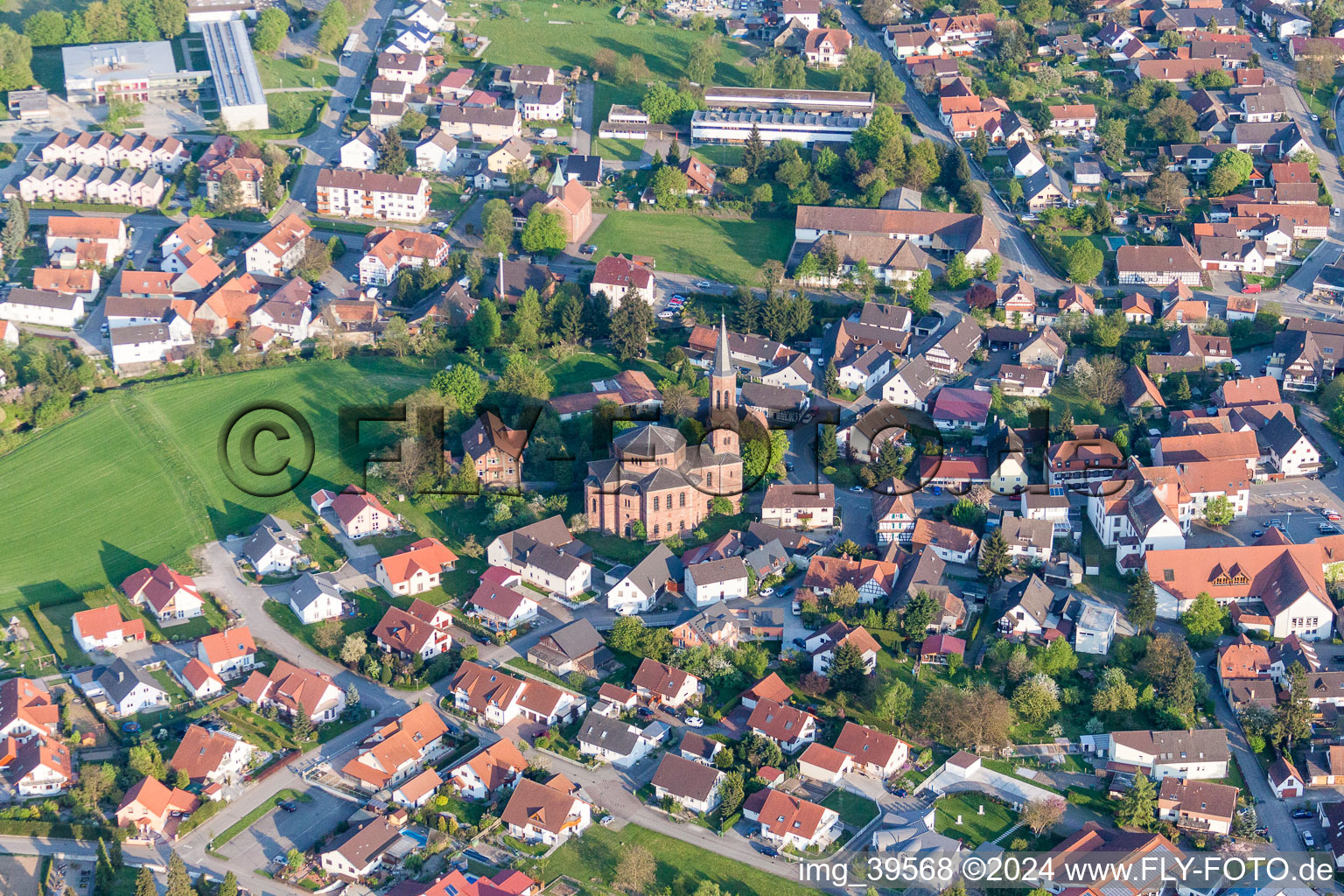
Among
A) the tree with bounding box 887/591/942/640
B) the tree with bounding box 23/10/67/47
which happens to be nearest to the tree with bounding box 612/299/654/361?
the tree with bounding box 887/591/942/640

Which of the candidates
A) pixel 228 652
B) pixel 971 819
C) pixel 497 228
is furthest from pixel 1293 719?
pixel 497 228

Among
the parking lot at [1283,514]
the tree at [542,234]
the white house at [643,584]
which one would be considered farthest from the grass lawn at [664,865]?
the tree at [542,234]

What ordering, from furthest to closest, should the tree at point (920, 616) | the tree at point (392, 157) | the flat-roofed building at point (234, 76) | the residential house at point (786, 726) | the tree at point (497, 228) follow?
the flat-roofed building at point (234, 76) < the tree at point (392, 157) < the tree at point (497, 228) < the tree at point (920, 616) < the residential house at point (786, 726)

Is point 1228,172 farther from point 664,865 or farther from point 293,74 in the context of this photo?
point 293,74

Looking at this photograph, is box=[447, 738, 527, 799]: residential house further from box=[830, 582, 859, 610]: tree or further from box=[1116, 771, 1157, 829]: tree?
box=[1116, 771, 1157, 829]: tree

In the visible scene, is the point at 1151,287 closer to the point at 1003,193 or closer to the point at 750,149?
the point at 1003,193

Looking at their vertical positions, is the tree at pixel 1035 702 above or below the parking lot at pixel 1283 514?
below

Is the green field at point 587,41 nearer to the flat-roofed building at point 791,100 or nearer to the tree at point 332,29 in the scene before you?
the flat-roofed building at point 791,100
